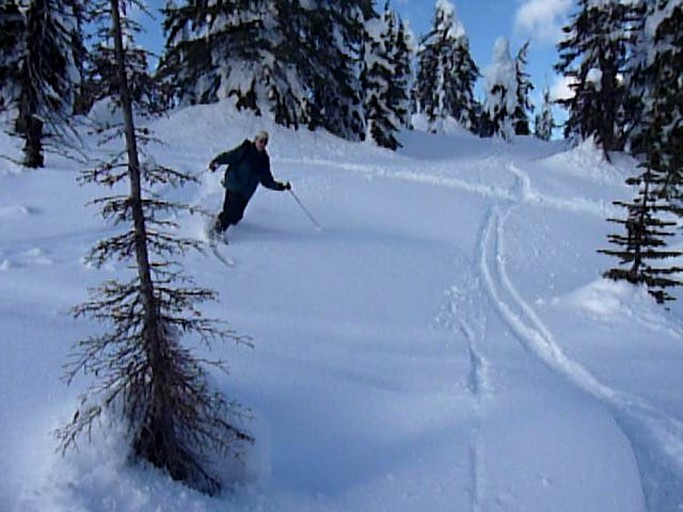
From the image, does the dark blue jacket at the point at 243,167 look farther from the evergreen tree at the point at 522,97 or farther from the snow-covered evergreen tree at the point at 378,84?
the evergreen tree at the point at 522,97

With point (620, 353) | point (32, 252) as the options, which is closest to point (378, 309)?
point (620, 353)

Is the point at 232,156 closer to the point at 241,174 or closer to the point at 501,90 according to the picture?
the point at 241,174

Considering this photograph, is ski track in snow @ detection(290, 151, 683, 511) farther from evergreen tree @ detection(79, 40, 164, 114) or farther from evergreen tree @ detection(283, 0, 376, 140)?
evergreen tree @ detection(283, 0, 376, 140)

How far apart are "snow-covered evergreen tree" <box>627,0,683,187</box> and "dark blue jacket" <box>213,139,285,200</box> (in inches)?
500

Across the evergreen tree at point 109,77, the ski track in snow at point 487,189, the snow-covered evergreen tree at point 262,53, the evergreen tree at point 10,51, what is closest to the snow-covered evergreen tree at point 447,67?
the snow-covered evergreen tree at point 262,53

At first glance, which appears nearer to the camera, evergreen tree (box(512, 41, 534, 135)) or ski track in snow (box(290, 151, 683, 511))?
ski track in snow (box(290, 151, 683, 511))

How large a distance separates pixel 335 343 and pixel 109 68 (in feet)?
12.3

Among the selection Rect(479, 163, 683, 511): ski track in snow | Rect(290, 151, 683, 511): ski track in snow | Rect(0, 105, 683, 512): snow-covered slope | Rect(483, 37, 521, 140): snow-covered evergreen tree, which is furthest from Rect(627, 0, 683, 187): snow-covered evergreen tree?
Rect(483, 37, 521, 140): snow-covered evergreen tree

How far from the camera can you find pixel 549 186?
1777 centimetres

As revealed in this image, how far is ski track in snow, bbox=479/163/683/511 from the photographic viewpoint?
5.00 meters

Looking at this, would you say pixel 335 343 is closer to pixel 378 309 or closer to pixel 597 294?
pixel 378 309

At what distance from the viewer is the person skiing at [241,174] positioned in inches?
354

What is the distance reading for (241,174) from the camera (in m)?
9.04

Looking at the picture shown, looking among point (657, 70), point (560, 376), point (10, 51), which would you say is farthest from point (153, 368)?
point (657, 70)
